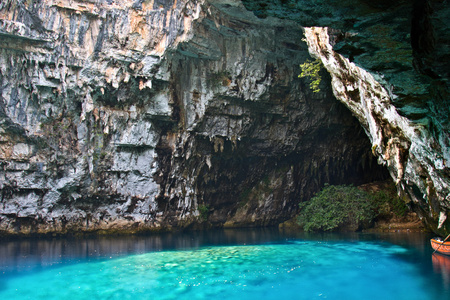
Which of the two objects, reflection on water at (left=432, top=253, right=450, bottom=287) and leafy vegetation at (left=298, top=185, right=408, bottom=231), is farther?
leafy vegetation at (left=298, top=185, right=408, bottom=231)

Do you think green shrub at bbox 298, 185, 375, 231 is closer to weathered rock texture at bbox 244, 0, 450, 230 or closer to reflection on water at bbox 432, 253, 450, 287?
reflection on water at bbox 432, 253, 450, 287

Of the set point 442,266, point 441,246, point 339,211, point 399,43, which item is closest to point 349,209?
point 339,211

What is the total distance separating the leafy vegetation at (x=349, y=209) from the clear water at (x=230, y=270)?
272 cm

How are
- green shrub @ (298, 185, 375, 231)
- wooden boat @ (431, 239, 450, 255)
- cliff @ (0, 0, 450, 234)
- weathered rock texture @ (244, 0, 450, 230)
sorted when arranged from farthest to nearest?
green shrub @ (298, 185, 375, 231)
cliff @ (0, 0, 450, 234)
wooden boat @ (431, 239, 450, 255)
weathered rock texture @ (244, 0, 450, 230)

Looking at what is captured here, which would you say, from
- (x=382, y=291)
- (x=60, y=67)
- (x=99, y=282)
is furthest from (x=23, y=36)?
(x=382, y=291)

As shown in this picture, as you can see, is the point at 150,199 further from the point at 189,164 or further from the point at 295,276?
the point at 295,276

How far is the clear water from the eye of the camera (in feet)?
23.4

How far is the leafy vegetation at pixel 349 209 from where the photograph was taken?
16500 mm

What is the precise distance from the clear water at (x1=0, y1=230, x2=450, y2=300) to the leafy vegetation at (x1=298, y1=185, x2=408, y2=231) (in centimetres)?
272

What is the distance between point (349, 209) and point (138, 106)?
37.5 feet

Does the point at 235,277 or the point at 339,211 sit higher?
the point at 339,211

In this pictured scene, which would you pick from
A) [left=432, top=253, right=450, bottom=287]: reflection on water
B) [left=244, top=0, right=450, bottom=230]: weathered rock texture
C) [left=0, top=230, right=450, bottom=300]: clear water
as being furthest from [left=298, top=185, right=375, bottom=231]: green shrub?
[left=244, top=0, right=450, bottom=230]: weathered rock texture

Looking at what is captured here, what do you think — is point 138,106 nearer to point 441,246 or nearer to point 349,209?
point 349,209

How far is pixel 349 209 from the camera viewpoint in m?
16.8
